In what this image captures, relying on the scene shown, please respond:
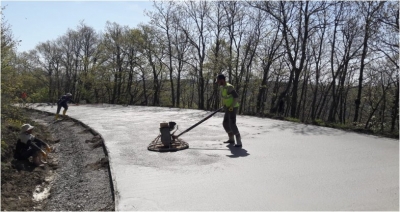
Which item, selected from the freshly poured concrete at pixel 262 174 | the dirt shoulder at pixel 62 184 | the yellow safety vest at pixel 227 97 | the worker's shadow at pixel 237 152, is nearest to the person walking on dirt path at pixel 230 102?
the yellow safety vest at pixel 227 97

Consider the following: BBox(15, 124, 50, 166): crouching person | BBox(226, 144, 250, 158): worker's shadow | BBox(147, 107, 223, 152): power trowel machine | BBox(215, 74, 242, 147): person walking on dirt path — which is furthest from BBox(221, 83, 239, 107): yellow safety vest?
BBox(15, 124, 50, 166): crouching person

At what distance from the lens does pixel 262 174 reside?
5262 millimetres

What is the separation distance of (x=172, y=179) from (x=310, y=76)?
2996 cm

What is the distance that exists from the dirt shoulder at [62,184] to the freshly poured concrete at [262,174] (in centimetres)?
29

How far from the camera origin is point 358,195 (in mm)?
4227

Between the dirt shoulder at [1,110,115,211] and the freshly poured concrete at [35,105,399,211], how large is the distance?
0.96ft

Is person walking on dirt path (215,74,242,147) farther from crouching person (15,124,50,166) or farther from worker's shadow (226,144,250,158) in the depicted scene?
crouching person (15,124,50,166)

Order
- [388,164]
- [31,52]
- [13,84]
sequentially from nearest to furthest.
→ 1. [388,164]
2. [13,84]
3. [31,52]

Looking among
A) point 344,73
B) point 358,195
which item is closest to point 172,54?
point 344,73

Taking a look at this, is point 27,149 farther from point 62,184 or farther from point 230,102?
point 230,102

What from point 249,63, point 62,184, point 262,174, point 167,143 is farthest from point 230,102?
point 249,63

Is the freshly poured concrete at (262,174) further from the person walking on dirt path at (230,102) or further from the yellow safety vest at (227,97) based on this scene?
the yellow safety vest at (227,97)

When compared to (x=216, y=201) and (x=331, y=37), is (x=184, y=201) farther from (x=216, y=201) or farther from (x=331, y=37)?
(x=331, y=37)

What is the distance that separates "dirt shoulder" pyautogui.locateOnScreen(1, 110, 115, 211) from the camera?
448 centimetres
